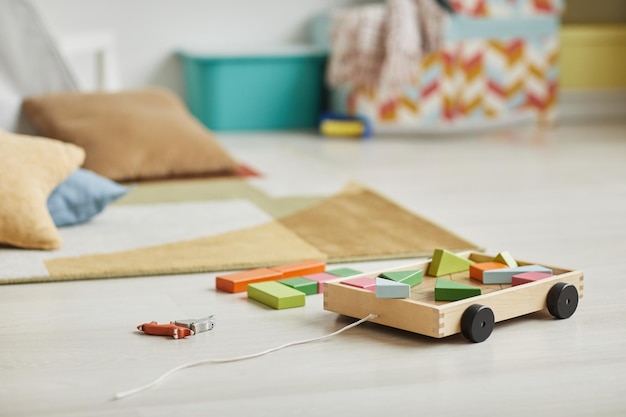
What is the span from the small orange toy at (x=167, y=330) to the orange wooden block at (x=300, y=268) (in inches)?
13.1

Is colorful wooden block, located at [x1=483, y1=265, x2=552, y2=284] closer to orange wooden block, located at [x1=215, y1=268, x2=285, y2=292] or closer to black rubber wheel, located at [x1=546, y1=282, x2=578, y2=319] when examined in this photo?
black rubber wheel, located at [x1=546, y1=282, x2=578, y2=319]

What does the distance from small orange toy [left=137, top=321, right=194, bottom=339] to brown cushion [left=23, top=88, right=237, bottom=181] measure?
131 centimetres

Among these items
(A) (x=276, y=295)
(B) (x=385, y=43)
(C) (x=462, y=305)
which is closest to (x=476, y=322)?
(C) (x=462, y=305)

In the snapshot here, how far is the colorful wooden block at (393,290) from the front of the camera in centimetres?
137

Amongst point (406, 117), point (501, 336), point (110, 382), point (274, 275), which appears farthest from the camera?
point (406, 117)

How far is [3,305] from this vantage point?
5.14ft

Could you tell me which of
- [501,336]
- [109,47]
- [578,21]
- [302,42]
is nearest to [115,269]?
[501,336]

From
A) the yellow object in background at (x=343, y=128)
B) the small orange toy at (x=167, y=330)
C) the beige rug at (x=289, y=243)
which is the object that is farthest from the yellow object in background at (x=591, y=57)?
the small orange toy at (x=167, y=330)

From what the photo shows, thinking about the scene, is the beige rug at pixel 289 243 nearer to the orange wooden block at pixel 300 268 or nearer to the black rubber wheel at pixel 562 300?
the orange wooden block at pixel 300 268

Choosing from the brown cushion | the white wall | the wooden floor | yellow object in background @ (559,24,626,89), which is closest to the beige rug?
the wooden floor

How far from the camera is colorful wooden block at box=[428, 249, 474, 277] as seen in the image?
1570mm

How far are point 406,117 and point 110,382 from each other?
273cm

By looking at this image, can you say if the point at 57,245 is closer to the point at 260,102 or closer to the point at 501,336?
the point at 501,336

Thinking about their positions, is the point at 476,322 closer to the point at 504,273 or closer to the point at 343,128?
the point at 504,273
